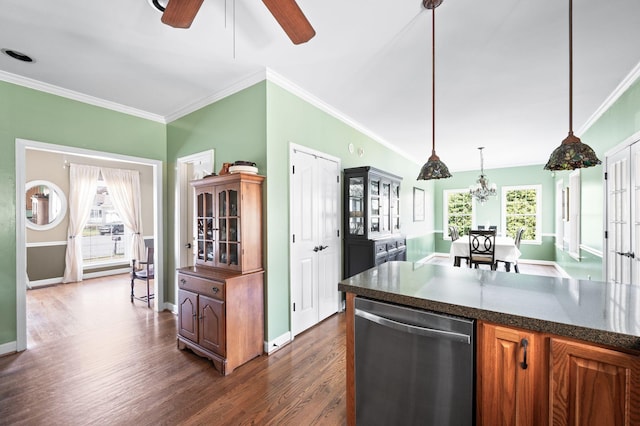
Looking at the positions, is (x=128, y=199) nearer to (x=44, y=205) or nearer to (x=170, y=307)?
(x=44, y=205)

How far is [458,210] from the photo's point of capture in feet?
27.3

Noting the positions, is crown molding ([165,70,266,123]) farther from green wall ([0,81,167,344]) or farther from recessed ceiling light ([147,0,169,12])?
recessed ceiling light ([147,0,169,12])

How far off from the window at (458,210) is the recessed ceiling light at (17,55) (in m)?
8.99

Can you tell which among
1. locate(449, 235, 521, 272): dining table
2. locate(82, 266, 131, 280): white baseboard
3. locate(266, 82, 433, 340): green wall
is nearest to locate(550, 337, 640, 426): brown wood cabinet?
locate(266, 82, 433, 340): green wall

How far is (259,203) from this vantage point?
8.86ft

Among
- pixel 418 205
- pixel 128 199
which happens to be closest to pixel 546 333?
pixel 418 205

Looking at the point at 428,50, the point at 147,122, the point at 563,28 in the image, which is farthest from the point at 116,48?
the point at 563,28

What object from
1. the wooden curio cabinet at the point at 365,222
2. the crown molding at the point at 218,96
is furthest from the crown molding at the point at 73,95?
the wooden curio cabinet at the point at 365,222

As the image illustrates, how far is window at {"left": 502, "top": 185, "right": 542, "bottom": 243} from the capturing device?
7.26 meters

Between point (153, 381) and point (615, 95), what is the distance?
5.57 metres

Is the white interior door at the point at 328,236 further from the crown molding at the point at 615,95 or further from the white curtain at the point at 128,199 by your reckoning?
the white curtain at the point at 128,199

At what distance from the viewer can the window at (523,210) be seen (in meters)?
7.26

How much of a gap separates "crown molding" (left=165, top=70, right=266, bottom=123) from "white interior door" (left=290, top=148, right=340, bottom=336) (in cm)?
80

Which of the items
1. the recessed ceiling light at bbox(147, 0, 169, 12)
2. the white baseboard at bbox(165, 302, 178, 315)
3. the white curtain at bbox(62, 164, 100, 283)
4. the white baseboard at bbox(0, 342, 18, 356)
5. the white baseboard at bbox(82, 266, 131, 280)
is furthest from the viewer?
the white baseboard at bbox(82, 266, 131, 280)
